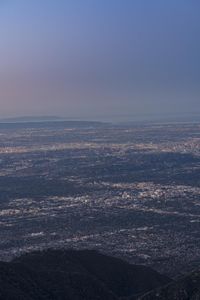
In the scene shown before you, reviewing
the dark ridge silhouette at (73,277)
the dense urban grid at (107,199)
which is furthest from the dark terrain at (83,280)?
the dense urban grid at (107,199)

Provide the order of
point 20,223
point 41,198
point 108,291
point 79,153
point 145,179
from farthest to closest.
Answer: point 79,153, point 145,179, point 41,198, point 20,223, point 108,291

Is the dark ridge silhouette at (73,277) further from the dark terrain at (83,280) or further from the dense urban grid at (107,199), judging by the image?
the dense urban grid at (107,199)

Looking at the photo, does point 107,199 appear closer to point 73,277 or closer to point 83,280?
point 73,277

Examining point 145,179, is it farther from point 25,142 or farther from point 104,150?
point 25,142

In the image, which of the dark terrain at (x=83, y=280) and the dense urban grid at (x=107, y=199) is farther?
the dense urban grid at (x=107, y=199)

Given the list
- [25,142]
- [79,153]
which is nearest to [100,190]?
[79,153]

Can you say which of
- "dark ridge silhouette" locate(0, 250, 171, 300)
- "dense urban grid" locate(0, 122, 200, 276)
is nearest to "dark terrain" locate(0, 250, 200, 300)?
"dark ridge silhouette" locate(0, 250, 171, 300)
